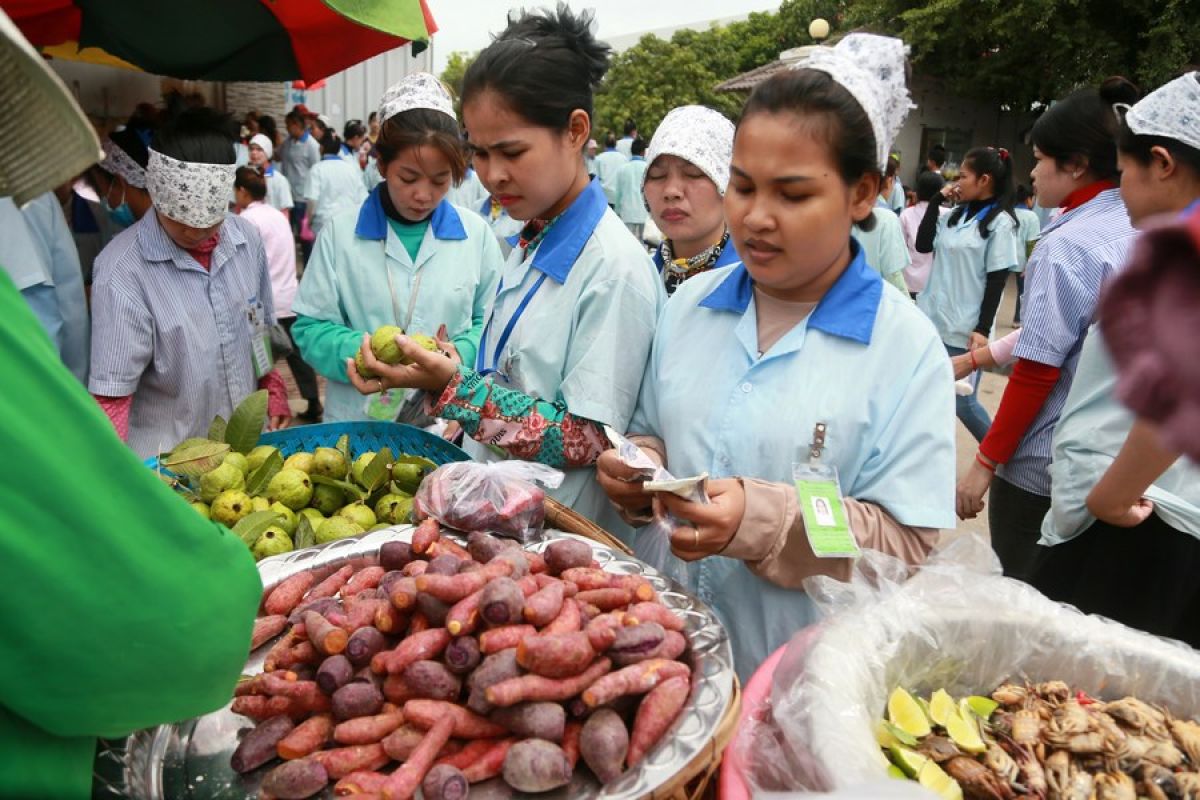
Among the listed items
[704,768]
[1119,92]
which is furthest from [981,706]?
[1119,92]

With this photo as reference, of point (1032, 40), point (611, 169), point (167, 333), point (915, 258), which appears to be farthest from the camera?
point (1032, 40)

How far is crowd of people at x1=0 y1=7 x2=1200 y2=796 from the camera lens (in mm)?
1665

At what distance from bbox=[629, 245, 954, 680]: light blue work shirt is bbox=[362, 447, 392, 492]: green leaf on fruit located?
97 centimetres

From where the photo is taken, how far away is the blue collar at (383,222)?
3.12 meters

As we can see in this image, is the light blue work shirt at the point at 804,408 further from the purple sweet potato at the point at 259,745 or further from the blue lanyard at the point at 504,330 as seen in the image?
the purple sweet potato at the point at 259,745

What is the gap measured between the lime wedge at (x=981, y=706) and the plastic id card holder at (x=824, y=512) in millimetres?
346

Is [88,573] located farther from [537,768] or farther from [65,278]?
[65,278]

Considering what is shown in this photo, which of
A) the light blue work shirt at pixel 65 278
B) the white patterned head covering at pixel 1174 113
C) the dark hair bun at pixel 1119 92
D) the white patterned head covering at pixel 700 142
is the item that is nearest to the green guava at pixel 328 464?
the light blue work shirt at pixel 65 278

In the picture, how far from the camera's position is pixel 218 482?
7.40 ft

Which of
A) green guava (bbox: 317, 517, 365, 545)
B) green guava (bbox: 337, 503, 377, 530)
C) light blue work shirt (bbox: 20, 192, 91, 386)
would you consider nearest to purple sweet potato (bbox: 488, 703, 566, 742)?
green guava (bbox: 317, 517, 365, 545)

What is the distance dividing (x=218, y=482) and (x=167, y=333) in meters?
0.84

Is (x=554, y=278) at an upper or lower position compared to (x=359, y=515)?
upper

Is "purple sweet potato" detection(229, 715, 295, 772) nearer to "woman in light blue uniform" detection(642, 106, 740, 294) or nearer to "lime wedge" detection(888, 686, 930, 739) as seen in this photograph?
"lime wedge" detection(888, 686, 930, 739)

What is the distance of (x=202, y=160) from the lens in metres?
2.82
